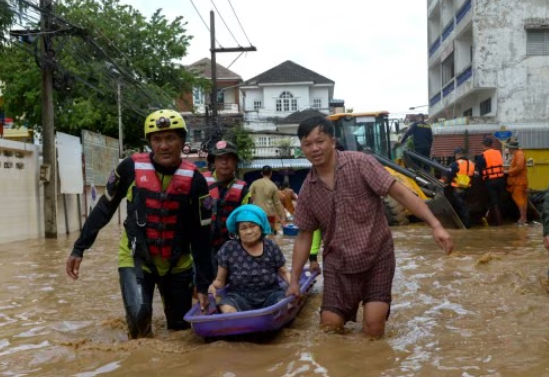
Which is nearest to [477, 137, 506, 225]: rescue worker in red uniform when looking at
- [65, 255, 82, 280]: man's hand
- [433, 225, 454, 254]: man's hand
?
[433, 225, 454, 254]: man's hand

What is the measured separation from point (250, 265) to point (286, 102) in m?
53.2

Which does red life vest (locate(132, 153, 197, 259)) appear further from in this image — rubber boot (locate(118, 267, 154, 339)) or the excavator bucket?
the excavator bucket

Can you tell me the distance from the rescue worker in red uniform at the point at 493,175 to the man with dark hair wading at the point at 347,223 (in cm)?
1046

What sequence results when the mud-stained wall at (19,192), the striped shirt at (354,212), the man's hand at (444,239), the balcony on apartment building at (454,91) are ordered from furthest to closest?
the balcony on apartment building at (454,91), the mud-stained wall at (19,192), the striped shirt at (354,212), the man's hand at (444,239)

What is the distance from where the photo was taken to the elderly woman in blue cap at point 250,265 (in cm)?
525

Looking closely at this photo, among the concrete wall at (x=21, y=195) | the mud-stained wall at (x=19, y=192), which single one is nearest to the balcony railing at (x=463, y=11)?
the concrete wall at (x=21, y=195)

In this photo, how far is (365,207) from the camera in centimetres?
463

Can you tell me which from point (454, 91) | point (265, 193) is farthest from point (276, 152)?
Result: point (265, 193)

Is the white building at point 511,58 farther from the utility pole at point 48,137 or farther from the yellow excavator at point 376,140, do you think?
the utility pole at point 48,137

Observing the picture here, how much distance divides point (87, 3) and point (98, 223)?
2868 centimetres

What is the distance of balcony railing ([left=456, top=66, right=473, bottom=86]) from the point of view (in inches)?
1129

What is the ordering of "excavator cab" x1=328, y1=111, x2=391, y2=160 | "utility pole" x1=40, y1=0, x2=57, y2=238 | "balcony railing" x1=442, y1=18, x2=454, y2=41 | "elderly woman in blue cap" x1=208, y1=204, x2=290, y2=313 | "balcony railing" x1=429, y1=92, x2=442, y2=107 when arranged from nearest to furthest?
"elderly woman in blue cap" x1=208, y1=204, x2=290, y2=313
"utility pole" x1=40, y1=0, x2=57, y2=238
"excavator cab" x1=328, y1=111, x2=391, y2=160
"balcony railing" x1=442, y1=18, x2=454, y2=41
"balcony railing" x1=429, y1=92, x2=442, y2=107

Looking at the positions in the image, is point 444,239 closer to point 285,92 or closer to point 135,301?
point 135,301

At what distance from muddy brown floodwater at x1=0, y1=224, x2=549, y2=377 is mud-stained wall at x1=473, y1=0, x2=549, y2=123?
64.6 feet
